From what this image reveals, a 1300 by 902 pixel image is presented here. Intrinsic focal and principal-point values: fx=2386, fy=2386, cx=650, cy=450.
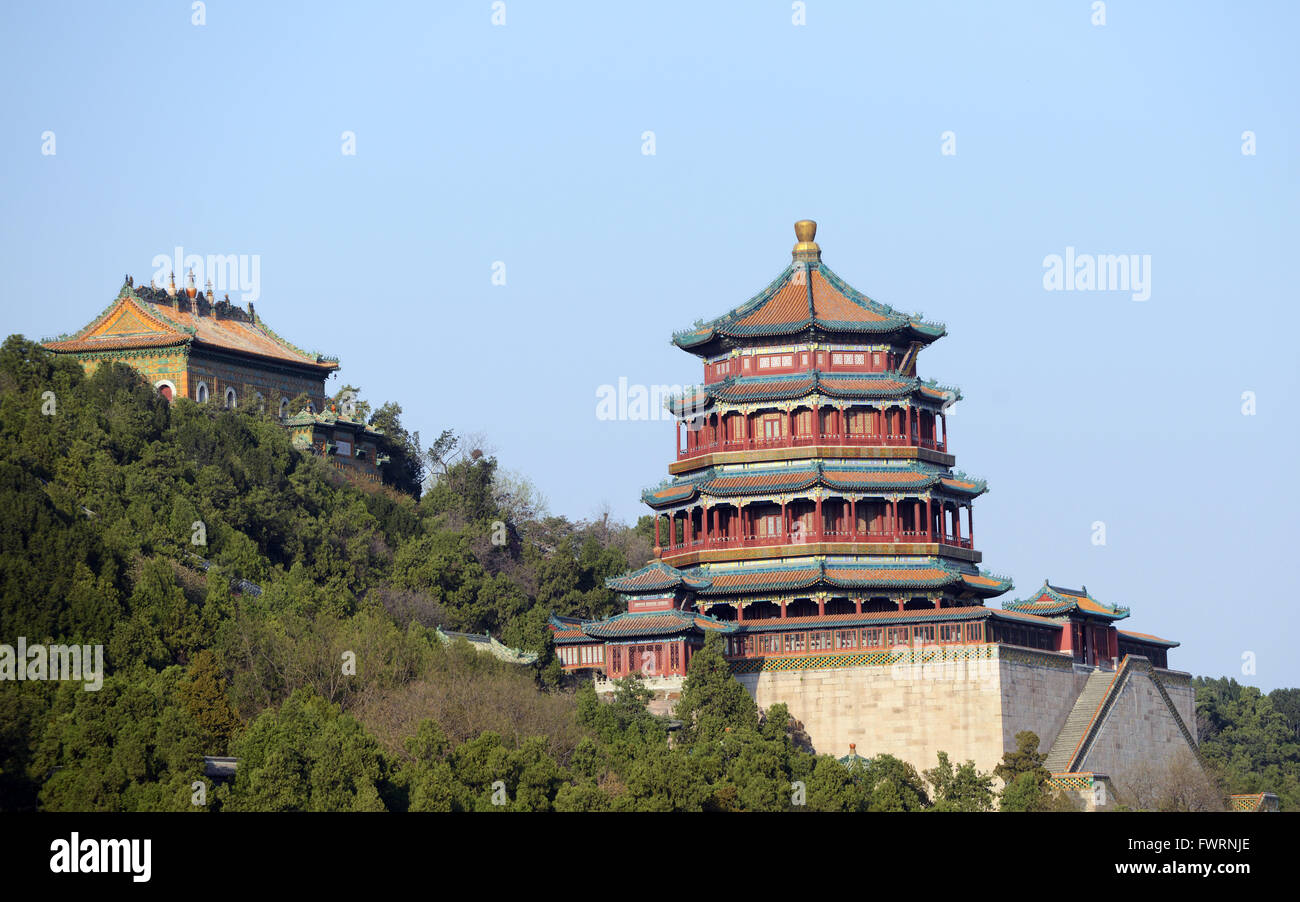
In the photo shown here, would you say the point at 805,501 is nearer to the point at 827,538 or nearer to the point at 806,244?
the point at 827,538

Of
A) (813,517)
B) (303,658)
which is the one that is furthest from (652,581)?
(303,658)

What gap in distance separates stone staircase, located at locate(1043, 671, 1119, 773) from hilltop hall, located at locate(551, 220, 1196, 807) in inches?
3.1

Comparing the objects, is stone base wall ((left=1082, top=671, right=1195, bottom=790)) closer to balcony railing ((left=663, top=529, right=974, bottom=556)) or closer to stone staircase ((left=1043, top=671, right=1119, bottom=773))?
stone staircase ((left=1043, top=671, right=1119, bottom=773))

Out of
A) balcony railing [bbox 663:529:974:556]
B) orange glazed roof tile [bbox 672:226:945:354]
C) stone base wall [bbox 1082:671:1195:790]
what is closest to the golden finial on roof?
orange glazed roof tile [bbox 672:226:945:354]

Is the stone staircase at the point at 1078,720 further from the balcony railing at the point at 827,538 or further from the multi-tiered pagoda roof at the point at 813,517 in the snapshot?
the balcony railing at the point at 827,538

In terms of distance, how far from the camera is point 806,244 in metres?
80.0

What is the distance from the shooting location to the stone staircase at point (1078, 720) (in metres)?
68.9

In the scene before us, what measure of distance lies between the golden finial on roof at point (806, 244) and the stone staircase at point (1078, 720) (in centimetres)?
1683

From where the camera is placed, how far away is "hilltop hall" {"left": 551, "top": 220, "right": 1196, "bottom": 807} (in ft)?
229

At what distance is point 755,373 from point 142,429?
64.8ft

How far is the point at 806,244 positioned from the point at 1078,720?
18988 mm
